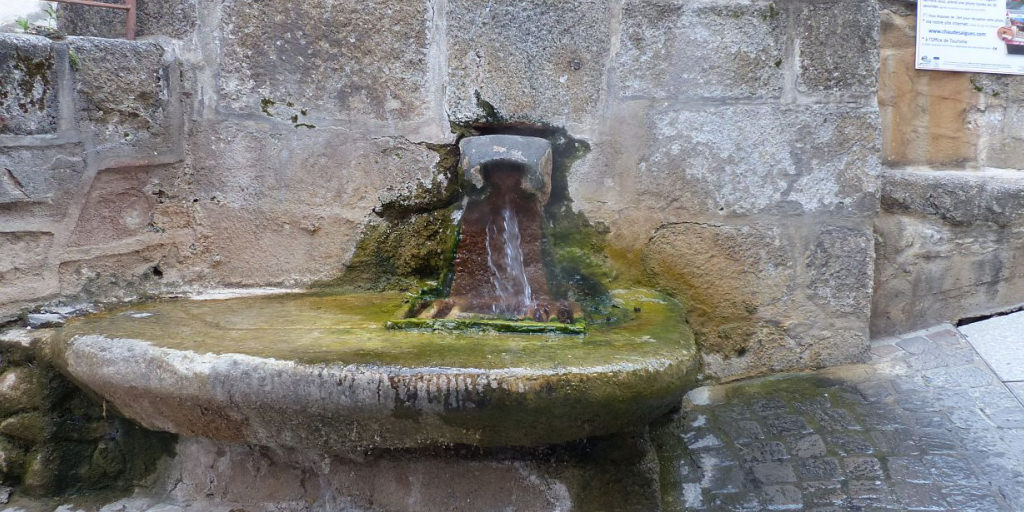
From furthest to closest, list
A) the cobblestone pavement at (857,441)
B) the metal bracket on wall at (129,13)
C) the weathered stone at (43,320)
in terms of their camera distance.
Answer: the metal bracket on wall at (129,13) → the weathered stone at (43,320) → the cobblestone pavement at (857,441)

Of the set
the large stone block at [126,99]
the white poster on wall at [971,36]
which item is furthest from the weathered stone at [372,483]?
the white poster on wall at [971,36]

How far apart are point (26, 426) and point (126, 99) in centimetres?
84

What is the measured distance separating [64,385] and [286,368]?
2.53 feet

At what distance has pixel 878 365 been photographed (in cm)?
208

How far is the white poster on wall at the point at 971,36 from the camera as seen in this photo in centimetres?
230

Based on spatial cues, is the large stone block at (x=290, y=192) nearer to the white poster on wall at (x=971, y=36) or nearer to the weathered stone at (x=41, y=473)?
the weathered stone at (x=41, y=473)

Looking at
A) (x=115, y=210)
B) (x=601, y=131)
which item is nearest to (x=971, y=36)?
(x=601, y=131)

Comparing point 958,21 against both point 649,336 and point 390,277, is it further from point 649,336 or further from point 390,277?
point 390,277

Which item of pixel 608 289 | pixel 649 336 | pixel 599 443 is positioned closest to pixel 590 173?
→ pixel 608 289

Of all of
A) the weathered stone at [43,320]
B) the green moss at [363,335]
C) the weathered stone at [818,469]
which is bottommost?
the weathered stone at [818,469]

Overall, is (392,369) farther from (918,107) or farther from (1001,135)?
(1001,135)

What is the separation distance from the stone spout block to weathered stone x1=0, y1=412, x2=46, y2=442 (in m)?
1.18

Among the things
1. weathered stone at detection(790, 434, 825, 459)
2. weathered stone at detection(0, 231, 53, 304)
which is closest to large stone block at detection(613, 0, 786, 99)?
weathered stone at detection(790, 434, 825, 459)

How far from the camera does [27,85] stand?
173 cm
